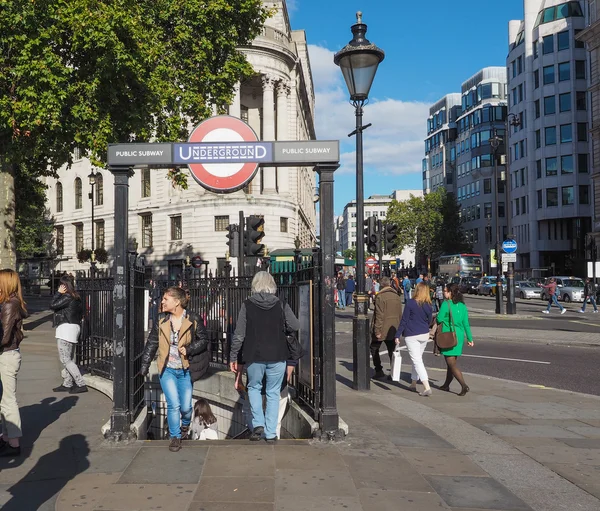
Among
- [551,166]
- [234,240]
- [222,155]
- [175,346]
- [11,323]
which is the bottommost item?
[175,346]

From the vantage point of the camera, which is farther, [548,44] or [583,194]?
[548,44]

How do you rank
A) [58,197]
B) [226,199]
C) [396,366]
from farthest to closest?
[58,197] → [226,199] → [396,366]

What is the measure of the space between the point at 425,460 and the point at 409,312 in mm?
4202

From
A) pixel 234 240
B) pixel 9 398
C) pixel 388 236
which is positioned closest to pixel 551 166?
pixel 388 236

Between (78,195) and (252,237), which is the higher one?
(78,195)

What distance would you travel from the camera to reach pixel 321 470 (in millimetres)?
5250

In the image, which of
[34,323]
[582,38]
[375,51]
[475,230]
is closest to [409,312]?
[375,51]

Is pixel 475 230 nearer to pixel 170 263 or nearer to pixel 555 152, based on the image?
pixel 555 152

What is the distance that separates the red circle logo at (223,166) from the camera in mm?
6035

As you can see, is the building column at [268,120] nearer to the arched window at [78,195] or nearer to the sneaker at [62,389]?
the arched window at [78,195]

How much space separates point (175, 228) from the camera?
157 feet

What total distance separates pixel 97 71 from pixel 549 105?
5687cm

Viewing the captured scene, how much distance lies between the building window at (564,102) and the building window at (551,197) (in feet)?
25.9

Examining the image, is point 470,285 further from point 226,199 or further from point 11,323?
point 11,323
